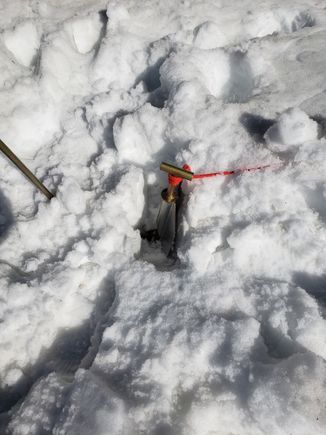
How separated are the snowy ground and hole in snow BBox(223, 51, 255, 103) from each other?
0.05 feet

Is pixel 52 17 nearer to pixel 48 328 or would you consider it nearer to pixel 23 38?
pixel 23 38

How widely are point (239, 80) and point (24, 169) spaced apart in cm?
216

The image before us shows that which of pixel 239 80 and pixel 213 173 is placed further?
pixel 239 80

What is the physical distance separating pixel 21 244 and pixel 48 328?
0.66 meters

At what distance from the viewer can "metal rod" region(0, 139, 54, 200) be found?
210 centimetres

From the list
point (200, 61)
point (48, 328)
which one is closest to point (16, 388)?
point (48, 328)

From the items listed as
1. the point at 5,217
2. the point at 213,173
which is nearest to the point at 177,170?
the point at 213,173

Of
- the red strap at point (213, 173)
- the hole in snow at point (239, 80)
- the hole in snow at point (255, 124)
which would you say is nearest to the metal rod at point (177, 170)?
the red strap at point (213, 173)

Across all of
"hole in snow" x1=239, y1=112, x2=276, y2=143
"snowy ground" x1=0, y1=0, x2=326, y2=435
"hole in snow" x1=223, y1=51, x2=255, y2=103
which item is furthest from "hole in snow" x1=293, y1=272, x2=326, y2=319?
"hole in snow" x1=223, y1=51, x2=255, y2=103

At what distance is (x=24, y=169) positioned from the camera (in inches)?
91.0

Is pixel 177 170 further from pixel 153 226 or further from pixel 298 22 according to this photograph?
pixel 298 22

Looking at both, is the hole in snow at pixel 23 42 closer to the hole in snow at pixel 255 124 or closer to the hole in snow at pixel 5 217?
the hole in snow at pixel 5 217

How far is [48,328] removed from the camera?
81.6 inches

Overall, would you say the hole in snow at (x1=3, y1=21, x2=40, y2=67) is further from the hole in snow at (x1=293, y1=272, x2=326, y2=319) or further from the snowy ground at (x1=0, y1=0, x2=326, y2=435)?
the hole in snow at (x1=293, y1=272, x2=326, y2=319)
